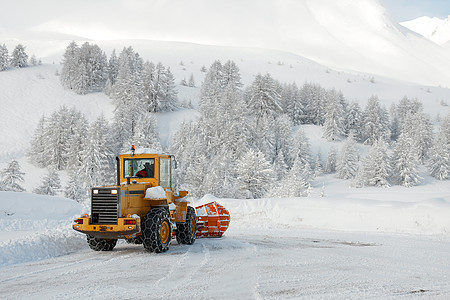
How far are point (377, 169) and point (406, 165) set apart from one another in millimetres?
4513

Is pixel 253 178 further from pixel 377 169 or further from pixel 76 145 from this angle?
pixel 377 169

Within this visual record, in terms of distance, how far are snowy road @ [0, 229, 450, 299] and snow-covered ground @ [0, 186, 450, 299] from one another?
21 millimetres

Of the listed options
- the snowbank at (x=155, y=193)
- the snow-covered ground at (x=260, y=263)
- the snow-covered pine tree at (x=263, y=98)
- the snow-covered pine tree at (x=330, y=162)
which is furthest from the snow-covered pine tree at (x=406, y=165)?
the snowbank at (x=155, y=193)

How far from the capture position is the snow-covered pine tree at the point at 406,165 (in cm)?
6197

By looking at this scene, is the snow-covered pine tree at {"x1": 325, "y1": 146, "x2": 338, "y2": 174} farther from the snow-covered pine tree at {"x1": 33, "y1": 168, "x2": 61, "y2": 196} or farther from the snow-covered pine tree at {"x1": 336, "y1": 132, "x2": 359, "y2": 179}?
the snow-covered pine tree at {"x1": 33, "y1": 168, "x2": 61, "y2": 196}

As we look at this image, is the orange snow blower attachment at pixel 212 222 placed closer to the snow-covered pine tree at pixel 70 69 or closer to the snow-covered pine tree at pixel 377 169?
the snow-covered pine tree at pixel 377 169

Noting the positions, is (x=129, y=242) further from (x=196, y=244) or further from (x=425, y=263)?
(x=425, y=263)

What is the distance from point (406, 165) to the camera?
205 feet

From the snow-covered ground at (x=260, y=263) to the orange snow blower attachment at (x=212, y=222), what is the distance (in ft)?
1.79

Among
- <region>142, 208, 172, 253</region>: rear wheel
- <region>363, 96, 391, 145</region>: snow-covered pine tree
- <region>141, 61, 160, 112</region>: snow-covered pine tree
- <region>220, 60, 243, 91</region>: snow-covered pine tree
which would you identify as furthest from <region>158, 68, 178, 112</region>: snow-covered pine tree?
<region>142, 208, 172, 253</region>: rear wheel

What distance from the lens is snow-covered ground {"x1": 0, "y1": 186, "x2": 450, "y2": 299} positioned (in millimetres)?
8258

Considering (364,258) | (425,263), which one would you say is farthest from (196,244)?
(425,263)

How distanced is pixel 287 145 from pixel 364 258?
2299 inches

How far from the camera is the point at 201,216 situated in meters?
16.4
